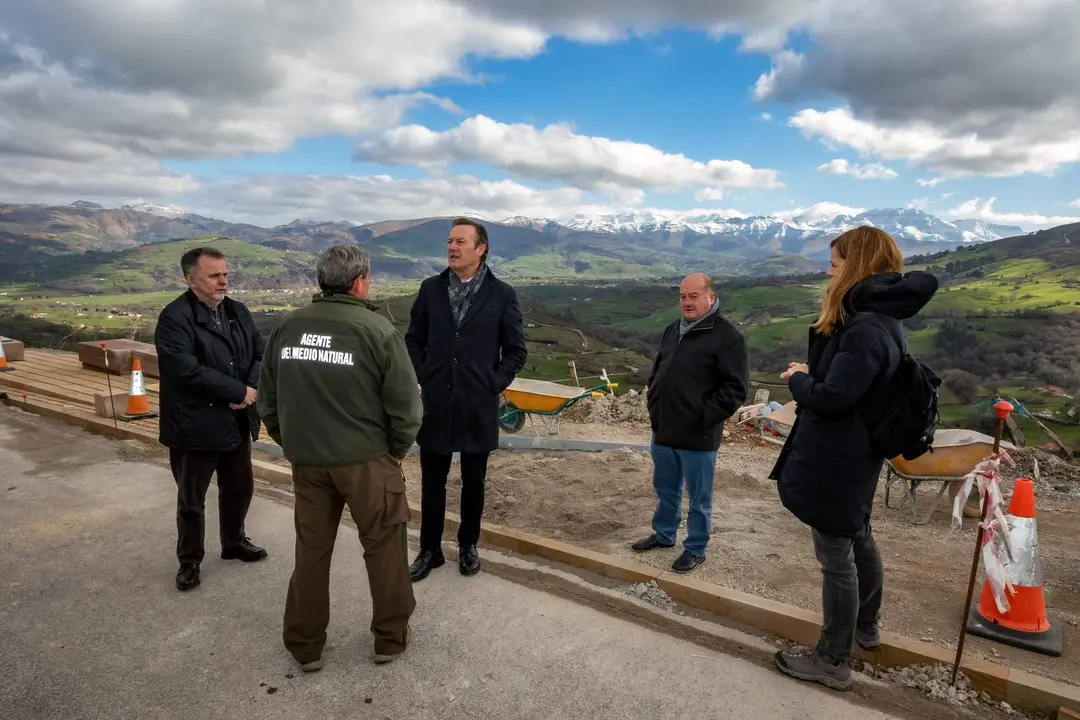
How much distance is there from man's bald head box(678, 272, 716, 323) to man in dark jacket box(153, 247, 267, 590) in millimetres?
2862

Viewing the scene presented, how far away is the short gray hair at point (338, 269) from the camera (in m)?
2.83

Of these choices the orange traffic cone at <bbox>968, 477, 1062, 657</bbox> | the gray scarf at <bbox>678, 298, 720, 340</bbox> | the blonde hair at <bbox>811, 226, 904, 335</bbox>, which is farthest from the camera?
the gray scarf at <bbox>678, 298, 720, 340</bbox>

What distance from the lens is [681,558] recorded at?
13.1 ft

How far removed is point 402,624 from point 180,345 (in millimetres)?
2100

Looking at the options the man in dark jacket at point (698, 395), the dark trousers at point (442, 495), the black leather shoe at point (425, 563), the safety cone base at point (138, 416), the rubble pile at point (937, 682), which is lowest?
the safety cone base at point (138, 416)

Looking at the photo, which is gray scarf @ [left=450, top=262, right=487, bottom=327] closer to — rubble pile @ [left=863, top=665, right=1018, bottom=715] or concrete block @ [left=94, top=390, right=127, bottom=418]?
rubble pile @ [left=863, top=665, right=1018, bottom=715]

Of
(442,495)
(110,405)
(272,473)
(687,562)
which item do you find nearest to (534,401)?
(272,473)

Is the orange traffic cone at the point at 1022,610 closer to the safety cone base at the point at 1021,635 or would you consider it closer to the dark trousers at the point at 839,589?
the safety cone base at the point at 1021,635

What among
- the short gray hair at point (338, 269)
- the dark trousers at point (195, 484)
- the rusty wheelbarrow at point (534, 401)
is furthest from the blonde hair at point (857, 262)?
the rusty wheelbarrow at point (534, 401)

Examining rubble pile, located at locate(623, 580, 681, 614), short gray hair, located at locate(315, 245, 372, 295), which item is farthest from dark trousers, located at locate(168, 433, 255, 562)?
rubble pile, located at locate(623, 580, 681, 614)

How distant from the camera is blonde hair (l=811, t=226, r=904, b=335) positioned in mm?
2723

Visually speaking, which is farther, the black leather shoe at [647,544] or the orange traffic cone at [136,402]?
the orange traffic cone at [136,402]

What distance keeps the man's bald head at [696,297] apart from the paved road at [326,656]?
78.3 inches

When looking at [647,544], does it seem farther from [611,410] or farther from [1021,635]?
[611,410]
